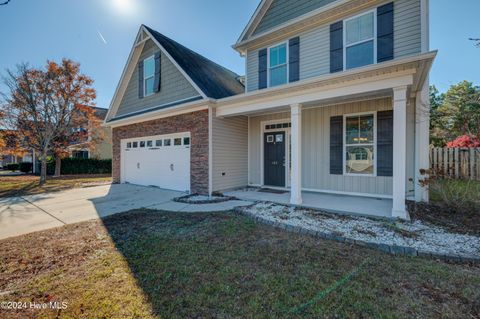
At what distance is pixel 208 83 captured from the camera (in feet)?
30.2

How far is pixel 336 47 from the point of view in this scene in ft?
23.2

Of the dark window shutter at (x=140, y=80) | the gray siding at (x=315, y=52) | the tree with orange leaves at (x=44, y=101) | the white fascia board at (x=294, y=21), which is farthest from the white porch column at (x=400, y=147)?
the tree with orange leaves at (x=44, y=101)

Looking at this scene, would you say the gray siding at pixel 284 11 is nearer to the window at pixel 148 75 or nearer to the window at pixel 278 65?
the window at pixel 278 65

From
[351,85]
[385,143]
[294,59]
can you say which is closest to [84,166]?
[294,59]

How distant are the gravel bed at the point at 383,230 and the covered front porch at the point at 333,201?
33 centimetres

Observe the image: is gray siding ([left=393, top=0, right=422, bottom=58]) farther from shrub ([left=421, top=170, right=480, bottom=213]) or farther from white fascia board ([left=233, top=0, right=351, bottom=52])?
shrub ([left=421, top=170, right=480, bottom=213])

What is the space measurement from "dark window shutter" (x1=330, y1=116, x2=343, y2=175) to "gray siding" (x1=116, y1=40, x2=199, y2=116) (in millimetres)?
4934

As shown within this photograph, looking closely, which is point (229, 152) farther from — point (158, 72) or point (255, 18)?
point (255, 18)

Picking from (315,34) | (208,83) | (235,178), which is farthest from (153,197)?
(315,34)

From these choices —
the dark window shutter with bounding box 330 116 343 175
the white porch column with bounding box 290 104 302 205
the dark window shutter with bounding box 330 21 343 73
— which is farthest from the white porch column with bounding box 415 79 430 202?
the white porch column with bounding box 290 104 302 205

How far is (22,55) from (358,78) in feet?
54.7

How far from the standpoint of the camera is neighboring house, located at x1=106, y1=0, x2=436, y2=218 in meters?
5.86

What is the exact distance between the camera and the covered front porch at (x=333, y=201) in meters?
5.53

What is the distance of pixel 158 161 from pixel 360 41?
28.0 ft
